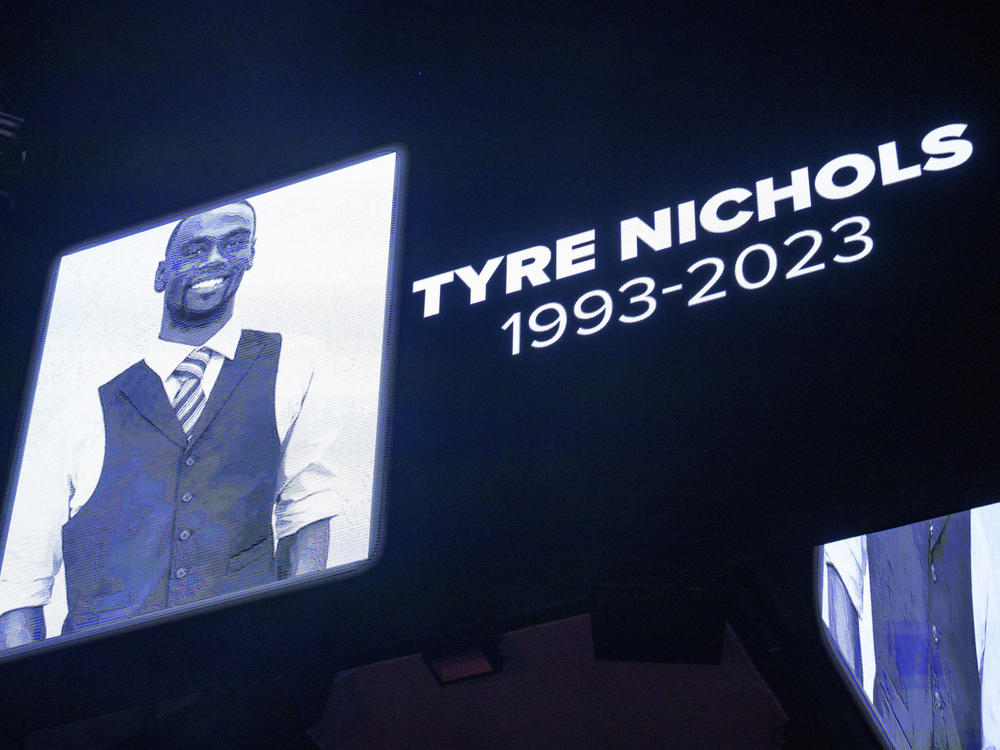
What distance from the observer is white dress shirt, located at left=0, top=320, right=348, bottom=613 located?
2.09 metres

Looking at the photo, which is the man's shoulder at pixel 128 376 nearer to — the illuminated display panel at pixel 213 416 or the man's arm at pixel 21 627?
the illuminated display panel at pixel 213 416

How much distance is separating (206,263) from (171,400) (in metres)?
0.42

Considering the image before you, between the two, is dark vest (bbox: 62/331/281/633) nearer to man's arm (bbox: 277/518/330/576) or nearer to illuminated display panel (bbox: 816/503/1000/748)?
man's arm (bbox: 277/518/330/576)

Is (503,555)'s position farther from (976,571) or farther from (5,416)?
(5,416)

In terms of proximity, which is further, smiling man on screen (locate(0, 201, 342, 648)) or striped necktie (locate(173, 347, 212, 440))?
striped necktie (locate(173, 347, 212, 440))

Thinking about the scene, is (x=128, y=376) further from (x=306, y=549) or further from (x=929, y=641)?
(x=929, y=641)

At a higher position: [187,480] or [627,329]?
[627,329]

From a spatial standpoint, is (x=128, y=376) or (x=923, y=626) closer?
(x=923, y=626)

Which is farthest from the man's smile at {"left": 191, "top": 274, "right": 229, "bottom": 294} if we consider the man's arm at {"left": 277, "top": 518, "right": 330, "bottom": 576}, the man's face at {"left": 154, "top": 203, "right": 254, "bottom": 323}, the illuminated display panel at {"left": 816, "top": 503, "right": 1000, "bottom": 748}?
the illuminated display panel at {"left": 816, "top": 503, "right": 1000, "bottom": 748}

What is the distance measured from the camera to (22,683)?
217 cm

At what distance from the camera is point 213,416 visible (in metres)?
2.29

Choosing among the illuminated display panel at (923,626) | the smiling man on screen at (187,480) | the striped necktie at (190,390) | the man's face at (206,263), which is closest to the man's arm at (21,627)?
the smiling man on screen at (187,480)

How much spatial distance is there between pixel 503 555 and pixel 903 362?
80 cm

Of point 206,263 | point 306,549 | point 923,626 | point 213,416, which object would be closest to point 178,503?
point 213,416
